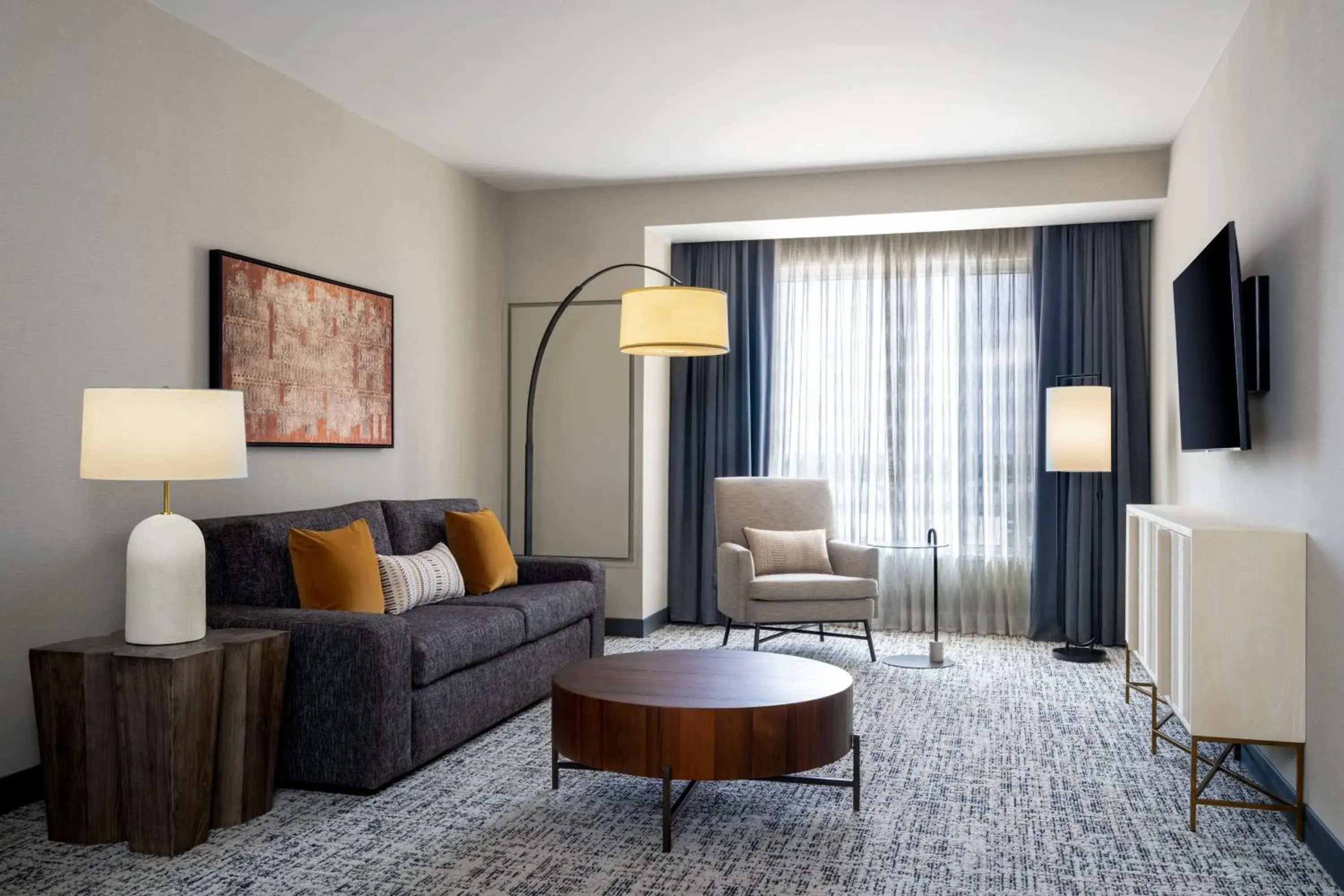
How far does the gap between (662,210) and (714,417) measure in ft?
4.47

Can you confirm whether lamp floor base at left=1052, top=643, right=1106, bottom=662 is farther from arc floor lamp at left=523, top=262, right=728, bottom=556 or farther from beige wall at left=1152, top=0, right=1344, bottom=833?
arc floor lamp at left=523, top=262, right=728, bottom=556

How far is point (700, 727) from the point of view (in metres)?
3.02

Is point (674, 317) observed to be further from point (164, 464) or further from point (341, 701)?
point (164, 464)

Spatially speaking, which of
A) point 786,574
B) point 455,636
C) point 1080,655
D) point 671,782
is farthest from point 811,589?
point 671,782

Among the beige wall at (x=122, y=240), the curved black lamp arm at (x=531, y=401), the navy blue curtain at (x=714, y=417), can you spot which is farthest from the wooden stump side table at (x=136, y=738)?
the navy blue curtain at (x=714, y=417)

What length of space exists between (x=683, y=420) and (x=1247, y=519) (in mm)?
3709

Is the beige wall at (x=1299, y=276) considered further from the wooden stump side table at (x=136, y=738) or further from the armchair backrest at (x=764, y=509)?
the wooden stump side table at (x=136, y=738)

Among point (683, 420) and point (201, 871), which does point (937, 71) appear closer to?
point (683, 420)

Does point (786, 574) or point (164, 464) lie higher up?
point (164, 464)

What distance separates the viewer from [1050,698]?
477 cm

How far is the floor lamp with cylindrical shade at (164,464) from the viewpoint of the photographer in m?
2.88

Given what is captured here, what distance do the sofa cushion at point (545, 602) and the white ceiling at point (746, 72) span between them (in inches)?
90.5

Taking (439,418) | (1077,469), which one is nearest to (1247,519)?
(1077,469)

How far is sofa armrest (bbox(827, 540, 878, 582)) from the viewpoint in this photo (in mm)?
5793
